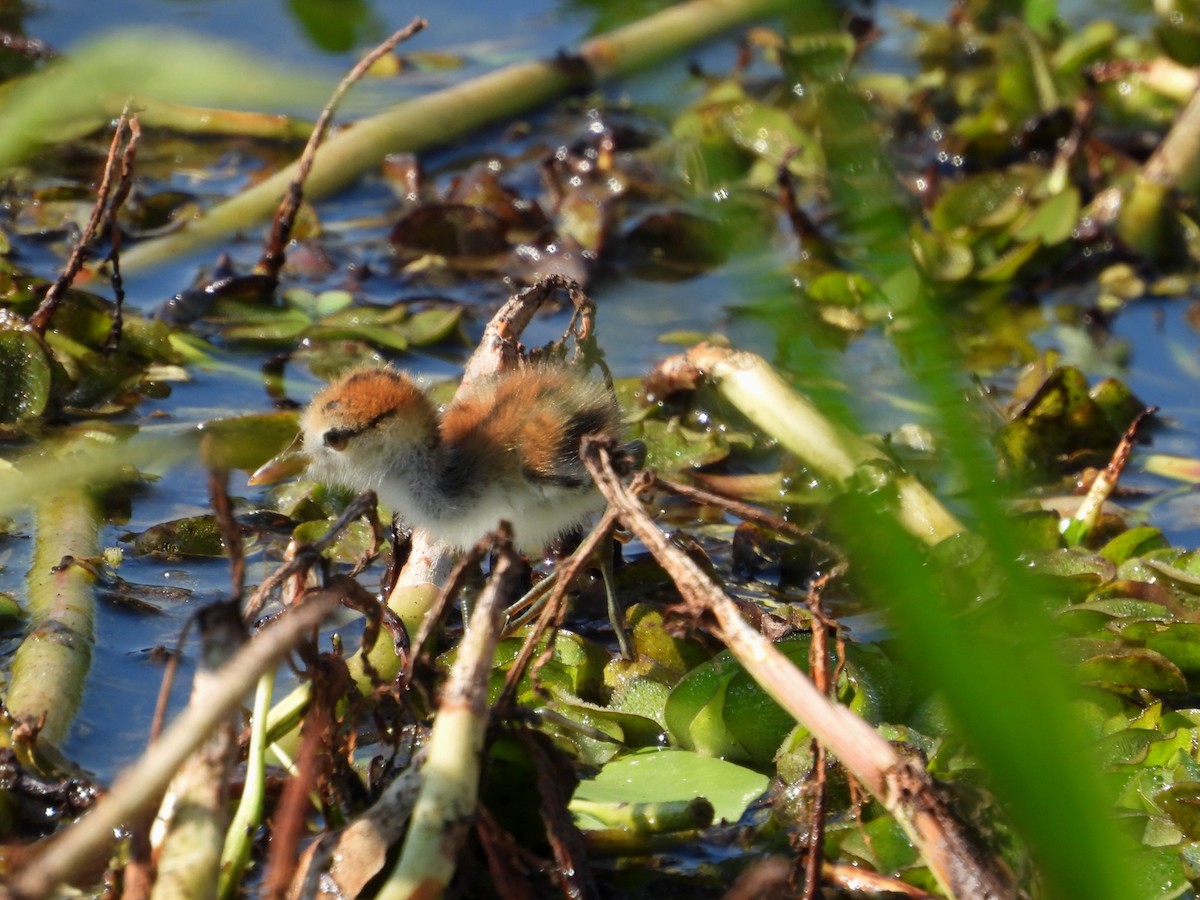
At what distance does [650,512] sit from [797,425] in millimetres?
520

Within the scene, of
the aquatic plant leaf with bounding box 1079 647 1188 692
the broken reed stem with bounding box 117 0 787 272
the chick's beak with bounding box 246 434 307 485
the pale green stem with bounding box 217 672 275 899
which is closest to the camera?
the pale green stem with bounding box 217 672 275 899

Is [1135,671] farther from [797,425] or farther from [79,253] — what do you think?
[79,253]

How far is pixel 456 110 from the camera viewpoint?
20.7 feet

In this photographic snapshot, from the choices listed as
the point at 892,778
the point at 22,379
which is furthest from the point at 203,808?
the point at 22,379

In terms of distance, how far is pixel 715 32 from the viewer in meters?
6.91

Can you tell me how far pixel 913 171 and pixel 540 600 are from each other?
3966 millimetres

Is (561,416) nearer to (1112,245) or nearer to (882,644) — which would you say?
(882,644)

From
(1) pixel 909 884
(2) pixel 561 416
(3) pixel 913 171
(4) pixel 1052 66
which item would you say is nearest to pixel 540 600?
(2) pixel 561 416

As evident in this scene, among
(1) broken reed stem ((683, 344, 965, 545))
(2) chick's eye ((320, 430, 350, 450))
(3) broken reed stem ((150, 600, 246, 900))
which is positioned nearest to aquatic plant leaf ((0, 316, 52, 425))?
(2) chick's eye ((320, 430, 350, 450))

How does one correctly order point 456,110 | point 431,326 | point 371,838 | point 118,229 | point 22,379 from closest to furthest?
point 371,838 < point 22,379 < point 118,229 < point 431,326 < point 456,110

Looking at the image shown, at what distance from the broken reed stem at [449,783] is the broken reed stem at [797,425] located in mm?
Result: 1559

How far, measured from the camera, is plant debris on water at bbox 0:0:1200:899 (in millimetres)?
1125

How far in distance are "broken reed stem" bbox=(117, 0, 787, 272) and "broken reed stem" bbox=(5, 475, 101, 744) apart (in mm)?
1729

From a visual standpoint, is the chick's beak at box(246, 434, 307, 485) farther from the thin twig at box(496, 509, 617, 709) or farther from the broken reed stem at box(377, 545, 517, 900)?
the broken reed stem at box(377, 545, 517, 900)
